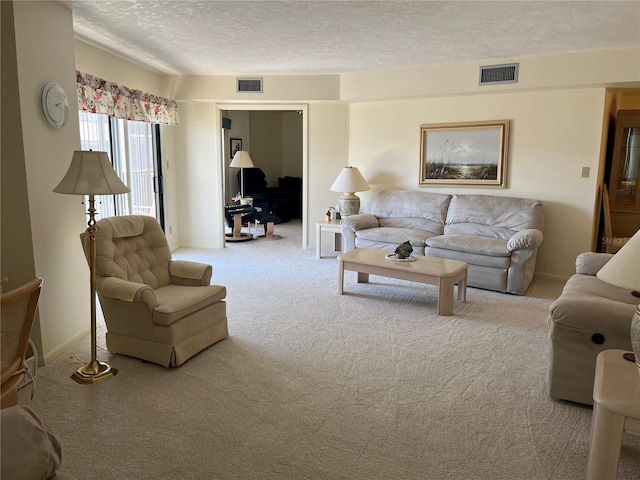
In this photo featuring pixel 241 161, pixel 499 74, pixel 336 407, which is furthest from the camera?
pixel 241 161

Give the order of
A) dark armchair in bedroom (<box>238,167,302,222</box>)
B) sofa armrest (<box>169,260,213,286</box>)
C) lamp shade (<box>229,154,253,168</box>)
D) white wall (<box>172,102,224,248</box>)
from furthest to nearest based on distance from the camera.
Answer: dark armchair in bedroom (<box>238,167,302,222</box>)
lamp shade (<box>229,154,253,168</box>)
white wall (<box>172,102,224,248</box>)
sofa armrest (<box>169,260,213,286</box>)

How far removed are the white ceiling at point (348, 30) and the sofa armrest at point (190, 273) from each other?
6.26 ft

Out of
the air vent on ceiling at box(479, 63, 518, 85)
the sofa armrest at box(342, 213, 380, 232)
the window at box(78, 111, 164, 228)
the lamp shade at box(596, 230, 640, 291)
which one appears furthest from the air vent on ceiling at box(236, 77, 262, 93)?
the lamp shade at box(596, 230, 640, 291)

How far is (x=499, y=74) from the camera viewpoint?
17.3 feet

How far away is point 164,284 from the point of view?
12.0ft

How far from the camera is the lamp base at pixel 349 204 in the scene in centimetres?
621

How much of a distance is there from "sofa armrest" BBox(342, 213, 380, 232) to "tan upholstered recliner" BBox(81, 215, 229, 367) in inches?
99.4

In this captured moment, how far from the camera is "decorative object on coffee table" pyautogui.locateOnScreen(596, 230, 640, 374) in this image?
1.85 metres

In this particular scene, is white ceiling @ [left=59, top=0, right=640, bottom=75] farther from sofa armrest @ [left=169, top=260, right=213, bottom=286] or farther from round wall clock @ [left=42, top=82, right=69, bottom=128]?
sofa armrest @ [left=169, top=260, right=213, bottom=286]

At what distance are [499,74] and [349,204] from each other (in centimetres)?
230

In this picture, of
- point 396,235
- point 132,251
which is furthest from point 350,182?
point 132,251

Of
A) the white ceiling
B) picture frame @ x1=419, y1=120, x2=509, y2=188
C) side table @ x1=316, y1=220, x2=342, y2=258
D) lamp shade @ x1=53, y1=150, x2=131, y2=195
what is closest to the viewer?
lamp shade @ x1=53, y1=150, x2=131, y2=195

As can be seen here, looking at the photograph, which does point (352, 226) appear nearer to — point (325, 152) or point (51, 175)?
point (325, 152)

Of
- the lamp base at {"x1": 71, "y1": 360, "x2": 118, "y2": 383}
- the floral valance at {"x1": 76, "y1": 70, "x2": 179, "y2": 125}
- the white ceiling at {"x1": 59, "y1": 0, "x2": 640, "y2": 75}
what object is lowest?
the lamp base at {"x1": 71, "y1": 360, "x2": 118, "y2": 383}
